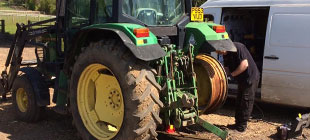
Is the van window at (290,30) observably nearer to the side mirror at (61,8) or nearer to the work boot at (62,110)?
the side mirror at (61,8)

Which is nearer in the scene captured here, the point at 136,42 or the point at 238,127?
the point at 136,42

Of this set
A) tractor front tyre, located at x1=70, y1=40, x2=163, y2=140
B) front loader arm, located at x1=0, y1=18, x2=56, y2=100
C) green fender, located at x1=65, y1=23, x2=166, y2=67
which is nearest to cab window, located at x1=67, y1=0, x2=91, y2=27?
green fender, located at x1=65, y1=23, x2=166, y2=67

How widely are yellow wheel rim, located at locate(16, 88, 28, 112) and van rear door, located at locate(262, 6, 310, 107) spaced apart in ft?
12.9

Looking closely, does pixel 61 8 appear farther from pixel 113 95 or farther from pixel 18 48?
pixel 113 95

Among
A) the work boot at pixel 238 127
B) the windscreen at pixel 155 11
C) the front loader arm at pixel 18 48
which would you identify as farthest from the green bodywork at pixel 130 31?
the front loader arm at pixel 18 48

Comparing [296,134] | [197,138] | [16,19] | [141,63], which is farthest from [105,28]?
[16,19]

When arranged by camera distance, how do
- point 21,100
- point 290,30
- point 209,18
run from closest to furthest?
1. point 290,30
2. point 21,100
3. point 209,18

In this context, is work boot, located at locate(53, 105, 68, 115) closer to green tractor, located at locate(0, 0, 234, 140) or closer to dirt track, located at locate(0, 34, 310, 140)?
green tractor, located at locate(0, 0, 234, 140)

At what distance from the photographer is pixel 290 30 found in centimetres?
569

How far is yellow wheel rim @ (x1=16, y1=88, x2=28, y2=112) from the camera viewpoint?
575 cm

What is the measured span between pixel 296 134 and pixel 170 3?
8.21 feet

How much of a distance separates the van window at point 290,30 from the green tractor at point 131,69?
4.53 ft

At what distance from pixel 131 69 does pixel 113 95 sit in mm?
693

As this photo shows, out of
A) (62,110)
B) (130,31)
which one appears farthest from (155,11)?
(62,110)
